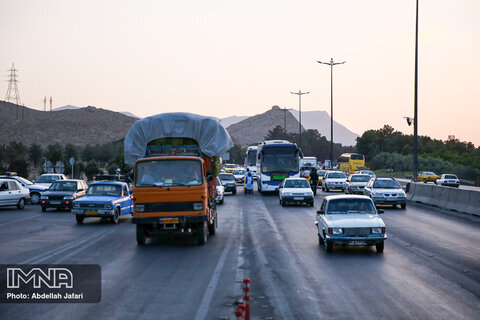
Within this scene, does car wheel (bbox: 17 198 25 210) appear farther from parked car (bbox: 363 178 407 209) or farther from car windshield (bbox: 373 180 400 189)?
car windshield (bbox: 373 180 400 189)

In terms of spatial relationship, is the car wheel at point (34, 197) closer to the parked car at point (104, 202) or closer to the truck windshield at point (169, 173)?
the parked car at point (104, 202)

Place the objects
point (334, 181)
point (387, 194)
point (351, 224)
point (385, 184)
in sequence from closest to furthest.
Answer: point (351, 224) < point (387, 194) < point (385, 184) < point (334, 181)

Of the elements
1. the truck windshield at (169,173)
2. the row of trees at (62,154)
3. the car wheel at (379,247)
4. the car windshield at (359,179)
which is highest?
the row of trees at (62,154)

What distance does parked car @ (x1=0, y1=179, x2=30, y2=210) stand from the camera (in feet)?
112

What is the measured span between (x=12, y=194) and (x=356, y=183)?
21.9m

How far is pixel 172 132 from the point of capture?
19.4 m

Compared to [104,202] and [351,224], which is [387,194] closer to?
[104,202]

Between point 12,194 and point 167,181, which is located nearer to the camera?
point 167,181

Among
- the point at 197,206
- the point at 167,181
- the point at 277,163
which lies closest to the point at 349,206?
the point at 197,206

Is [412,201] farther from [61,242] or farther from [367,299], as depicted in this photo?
[367,299]

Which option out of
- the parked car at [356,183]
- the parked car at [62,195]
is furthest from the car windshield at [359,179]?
the parked car at [62,195]

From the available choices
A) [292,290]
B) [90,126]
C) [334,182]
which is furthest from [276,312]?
[90,126]

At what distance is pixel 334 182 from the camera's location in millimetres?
49438

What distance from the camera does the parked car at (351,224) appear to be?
52.2 feet
